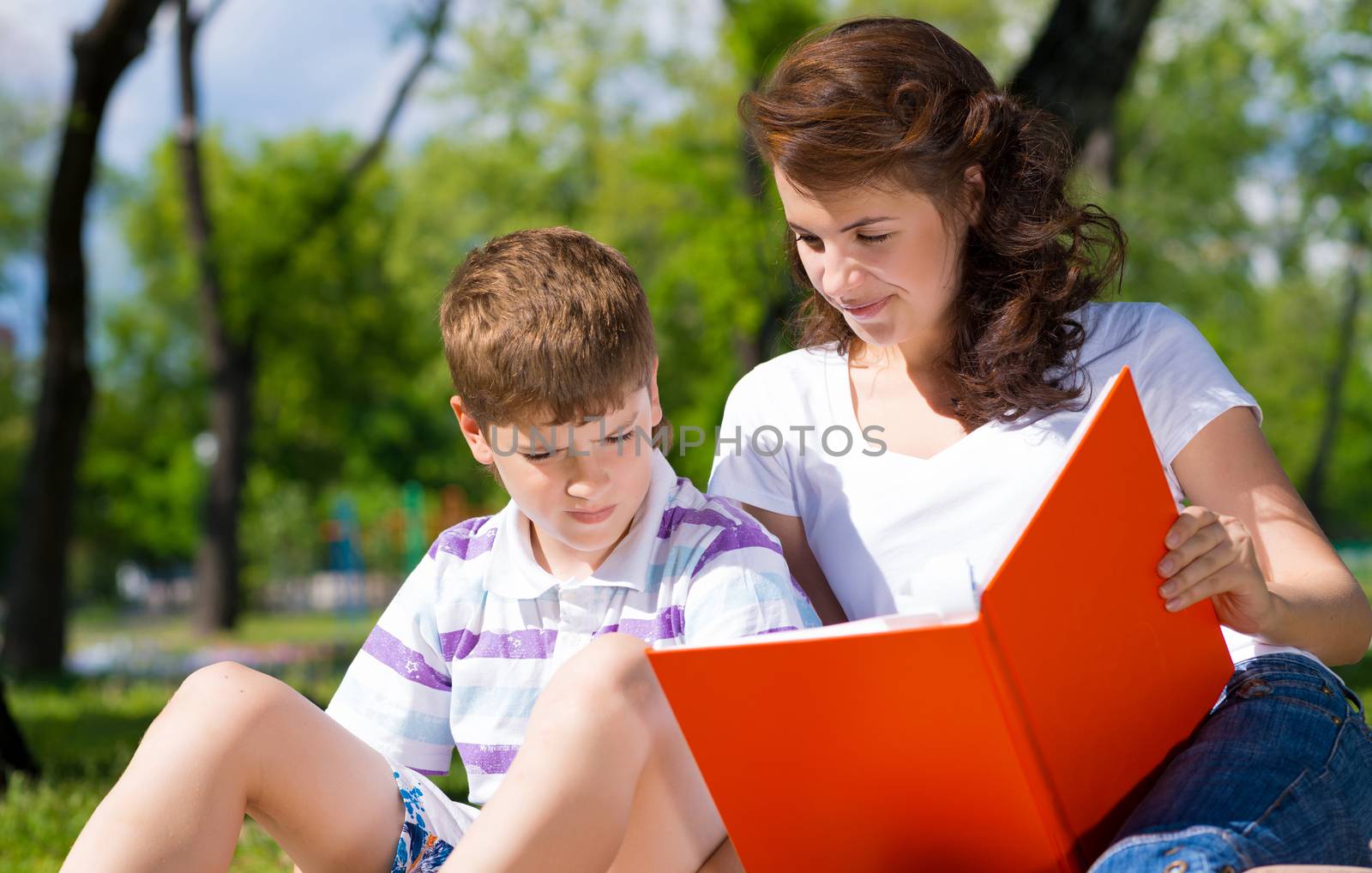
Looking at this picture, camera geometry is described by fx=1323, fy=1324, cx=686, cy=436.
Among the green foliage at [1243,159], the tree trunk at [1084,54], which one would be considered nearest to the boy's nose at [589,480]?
the tree trunk at [1084,54]

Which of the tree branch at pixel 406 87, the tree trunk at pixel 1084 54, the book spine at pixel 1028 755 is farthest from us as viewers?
the tree branch at pixel 406 87

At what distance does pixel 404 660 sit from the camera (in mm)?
1870

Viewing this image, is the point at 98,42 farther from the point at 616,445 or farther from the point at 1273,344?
the point at 1273,344

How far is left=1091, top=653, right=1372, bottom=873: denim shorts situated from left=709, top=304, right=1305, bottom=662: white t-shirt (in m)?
0.13

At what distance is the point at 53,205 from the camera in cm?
751

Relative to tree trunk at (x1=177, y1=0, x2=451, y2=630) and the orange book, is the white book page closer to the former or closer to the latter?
the orange book

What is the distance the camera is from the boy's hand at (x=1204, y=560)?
1.55 m

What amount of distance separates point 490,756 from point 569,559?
292 millimetres

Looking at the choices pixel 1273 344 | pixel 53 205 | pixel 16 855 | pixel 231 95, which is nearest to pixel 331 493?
pixel 1273 344

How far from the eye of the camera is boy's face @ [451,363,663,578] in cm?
178

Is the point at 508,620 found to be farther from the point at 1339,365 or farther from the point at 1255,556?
the point at 1339,365

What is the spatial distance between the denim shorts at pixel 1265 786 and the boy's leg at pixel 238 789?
2.95 feet

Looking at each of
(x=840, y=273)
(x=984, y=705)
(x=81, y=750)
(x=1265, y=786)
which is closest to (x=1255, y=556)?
(x=1265, y=786)

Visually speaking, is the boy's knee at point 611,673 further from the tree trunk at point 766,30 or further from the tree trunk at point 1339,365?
the tree trunk at point 1339,365
